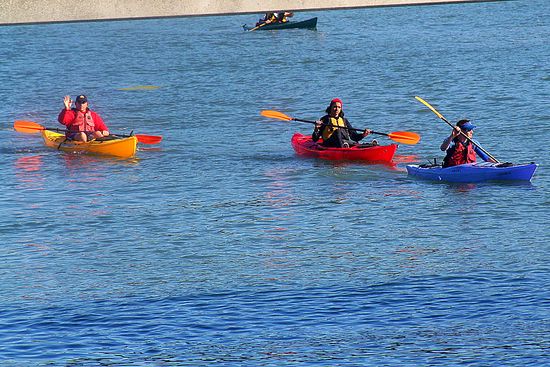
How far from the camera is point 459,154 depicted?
73.9 ft

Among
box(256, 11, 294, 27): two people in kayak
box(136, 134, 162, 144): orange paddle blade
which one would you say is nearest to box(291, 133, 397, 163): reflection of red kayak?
box(136, 134, 162, 144): orange paddle blade

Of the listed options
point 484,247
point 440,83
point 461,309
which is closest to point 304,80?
point 440,83

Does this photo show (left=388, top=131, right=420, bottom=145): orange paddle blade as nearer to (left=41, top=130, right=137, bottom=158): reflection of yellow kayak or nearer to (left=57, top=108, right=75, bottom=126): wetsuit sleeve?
(left=41, top=130, right=137, bottom=158): reflection of yellow kayak

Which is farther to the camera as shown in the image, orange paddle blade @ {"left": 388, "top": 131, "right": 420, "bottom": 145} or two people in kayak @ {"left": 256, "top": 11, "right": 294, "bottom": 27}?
two people in kayak @ {"left": 256, "top": 11, "right": 294, "bottom": 27}

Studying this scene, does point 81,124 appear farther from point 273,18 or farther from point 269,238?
point 273,18

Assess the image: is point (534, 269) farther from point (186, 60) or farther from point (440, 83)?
point (186, 60)

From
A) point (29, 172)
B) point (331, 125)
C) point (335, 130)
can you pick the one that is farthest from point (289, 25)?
point (331, 125)

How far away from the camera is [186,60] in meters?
51.8

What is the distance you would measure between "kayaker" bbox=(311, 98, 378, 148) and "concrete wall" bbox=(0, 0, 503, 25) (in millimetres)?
4452

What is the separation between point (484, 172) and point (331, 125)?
3.68 m

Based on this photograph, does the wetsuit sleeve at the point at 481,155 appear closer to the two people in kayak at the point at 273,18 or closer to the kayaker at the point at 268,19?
the two people in kayak at the point at 273,18

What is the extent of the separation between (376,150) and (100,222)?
21.6 ft

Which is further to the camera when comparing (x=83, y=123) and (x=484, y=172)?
(x=83, y=123)

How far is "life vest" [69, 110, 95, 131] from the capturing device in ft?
86.8
